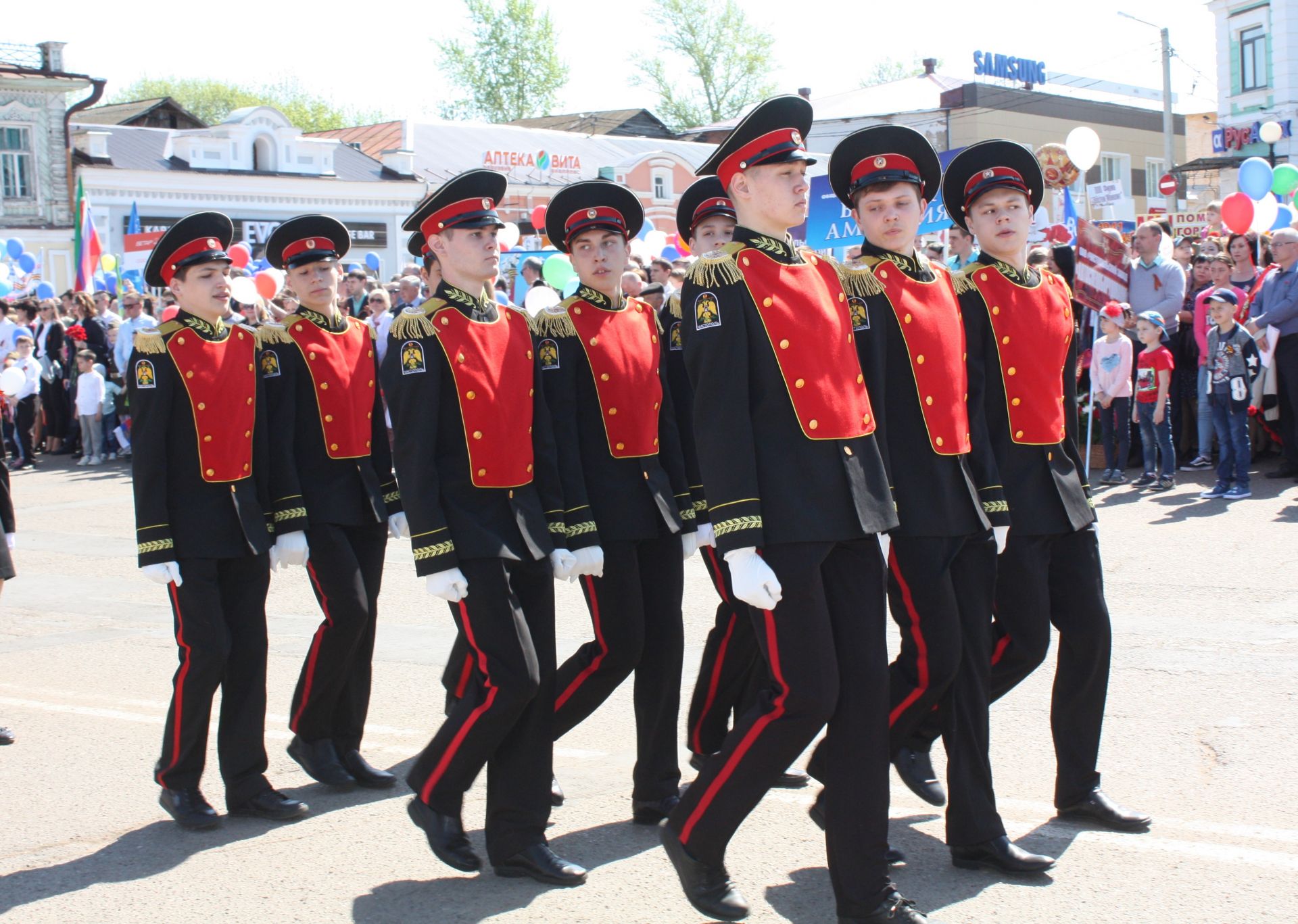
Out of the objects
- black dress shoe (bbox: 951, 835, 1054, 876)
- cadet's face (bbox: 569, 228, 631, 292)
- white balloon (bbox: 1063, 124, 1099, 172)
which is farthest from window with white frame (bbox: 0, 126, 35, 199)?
black dress shoe (bbox: 951, 835, 1054, 876)

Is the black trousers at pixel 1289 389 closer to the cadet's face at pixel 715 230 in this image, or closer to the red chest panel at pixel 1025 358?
the cadet's face at pixel 715 230

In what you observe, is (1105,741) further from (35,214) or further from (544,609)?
(35,214)

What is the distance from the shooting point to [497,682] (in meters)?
4.36

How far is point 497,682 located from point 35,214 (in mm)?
37648

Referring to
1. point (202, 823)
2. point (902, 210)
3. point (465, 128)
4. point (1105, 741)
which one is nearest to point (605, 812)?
point (202, 823)

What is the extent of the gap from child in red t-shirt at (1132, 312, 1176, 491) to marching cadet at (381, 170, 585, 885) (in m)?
8.23

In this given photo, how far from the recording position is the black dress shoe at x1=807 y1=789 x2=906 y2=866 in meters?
4.28

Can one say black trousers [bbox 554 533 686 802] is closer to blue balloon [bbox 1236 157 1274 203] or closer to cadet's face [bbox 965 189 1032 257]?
cadet's face [bbox 965 189 1032 257]

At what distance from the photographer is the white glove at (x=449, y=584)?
14.2 feet

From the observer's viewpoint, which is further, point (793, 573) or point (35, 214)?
point (35, 214)

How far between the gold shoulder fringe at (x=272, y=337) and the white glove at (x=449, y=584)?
1.56 m

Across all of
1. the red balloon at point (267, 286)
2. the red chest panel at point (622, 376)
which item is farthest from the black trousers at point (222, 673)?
the red balloon at point (267, 286)

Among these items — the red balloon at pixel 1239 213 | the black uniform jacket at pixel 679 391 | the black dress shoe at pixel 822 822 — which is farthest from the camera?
the red balloon at pixel 1239 213

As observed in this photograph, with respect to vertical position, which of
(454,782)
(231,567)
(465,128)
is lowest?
(454,782)
